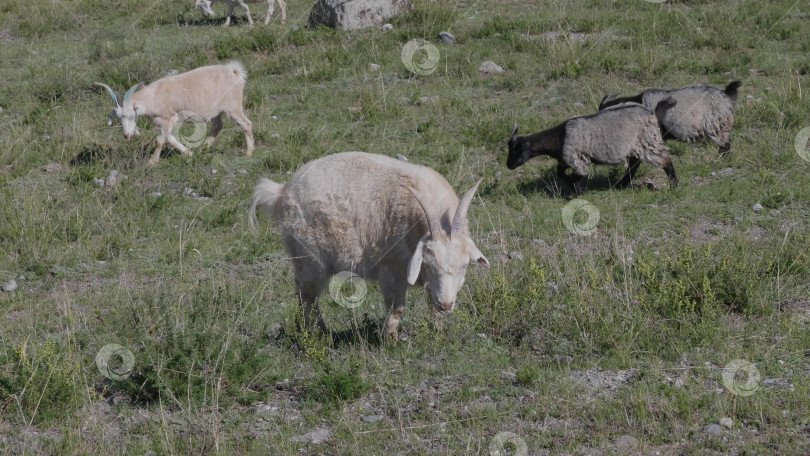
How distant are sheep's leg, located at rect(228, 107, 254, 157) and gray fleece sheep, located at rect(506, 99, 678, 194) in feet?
11.5

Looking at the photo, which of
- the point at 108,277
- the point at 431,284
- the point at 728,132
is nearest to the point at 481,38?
the point at 728,132

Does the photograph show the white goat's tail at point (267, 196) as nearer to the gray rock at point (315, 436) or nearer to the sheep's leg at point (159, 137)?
the gray rock at point (315, 436)

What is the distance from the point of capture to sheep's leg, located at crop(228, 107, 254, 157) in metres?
11.6

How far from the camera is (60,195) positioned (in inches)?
397

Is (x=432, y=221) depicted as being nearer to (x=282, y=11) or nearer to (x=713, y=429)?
(x=713, y=429)

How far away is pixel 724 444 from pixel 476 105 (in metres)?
8.09

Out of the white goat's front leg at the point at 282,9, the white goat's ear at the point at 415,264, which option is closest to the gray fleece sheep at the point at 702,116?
the white goat's ear at the point at 415,264

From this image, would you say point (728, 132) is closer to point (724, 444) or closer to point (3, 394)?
point (724, 444)

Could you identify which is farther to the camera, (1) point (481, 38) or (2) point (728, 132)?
(1) point (481, 38)

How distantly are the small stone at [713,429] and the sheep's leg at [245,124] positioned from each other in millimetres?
7538

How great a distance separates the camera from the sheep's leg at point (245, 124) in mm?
11625

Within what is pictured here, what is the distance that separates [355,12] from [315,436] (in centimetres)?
1170

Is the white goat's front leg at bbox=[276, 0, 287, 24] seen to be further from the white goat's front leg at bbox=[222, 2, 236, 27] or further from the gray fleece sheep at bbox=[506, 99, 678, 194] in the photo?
the gray fleece sheep at bbox=[506, 99, 678, 194]

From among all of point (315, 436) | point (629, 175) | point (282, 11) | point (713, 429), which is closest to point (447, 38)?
point (282, 11)
